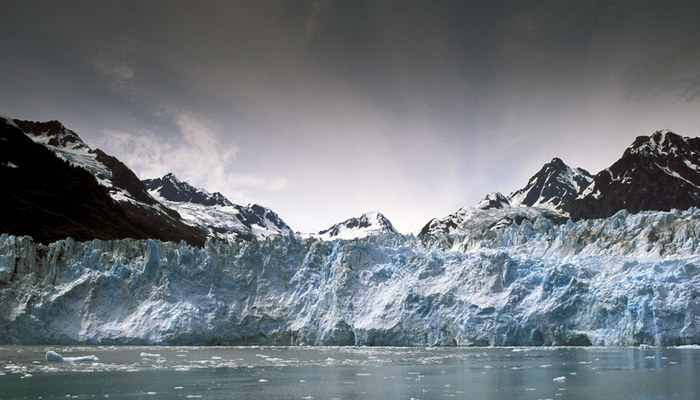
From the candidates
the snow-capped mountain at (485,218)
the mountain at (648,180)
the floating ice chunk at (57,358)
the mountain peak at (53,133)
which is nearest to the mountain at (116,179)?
the mountain peak at (53,133)

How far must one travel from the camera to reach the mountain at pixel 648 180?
132m

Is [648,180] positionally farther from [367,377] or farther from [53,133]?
[53,133]

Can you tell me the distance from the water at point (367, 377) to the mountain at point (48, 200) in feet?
201

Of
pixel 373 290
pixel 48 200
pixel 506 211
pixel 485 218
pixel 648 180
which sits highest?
pixel 648 180

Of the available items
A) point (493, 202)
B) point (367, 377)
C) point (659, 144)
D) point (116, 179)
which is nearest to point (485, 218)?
point (493, 202)

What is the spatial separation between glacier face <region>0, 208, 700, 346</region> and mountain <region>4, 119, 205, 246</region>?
296ft

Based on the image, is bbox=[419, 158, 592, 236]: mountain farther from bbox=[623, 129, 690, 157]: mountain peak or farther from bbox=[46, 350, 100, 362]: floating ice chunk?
bbox=[46, 350, 100, 362]: floating ice chunk

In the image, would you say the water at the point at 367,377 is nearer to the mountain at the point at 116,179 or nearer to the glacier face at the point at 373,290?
the glacier face at the point at 373,290

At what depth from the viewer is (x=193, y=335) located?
42.9 meters

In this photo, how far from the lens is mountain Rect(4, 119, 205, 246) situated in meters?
149

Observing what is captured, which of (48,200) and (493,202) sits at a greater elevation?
(493,202)

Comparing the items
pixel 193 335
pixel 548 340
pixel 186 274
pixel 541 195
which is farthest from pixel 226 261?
pixel 541 195

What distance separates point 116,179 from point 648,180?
515 feet

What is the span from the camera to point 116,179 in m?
171
